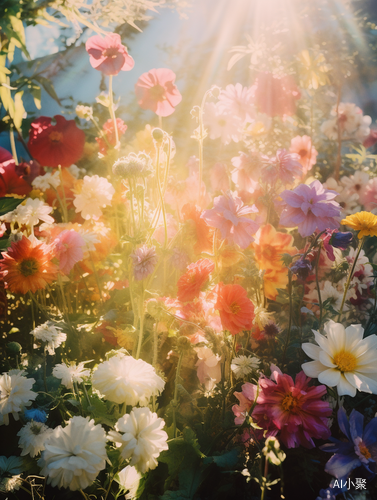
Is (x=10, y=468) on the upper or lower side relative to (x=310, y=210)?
lower

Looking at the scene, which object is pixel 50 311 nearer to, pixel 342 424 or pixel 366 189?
pixel 342 424

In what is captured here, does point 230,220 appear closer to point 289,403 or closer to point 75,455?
point 289,403

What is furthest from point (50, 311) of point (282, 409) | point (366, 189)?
point (366, 189)

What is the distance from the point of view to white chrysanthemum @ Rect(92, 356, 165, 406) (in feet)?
1.67

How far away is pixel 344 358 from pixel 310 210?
273mm

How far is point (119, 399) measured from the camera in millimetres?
509

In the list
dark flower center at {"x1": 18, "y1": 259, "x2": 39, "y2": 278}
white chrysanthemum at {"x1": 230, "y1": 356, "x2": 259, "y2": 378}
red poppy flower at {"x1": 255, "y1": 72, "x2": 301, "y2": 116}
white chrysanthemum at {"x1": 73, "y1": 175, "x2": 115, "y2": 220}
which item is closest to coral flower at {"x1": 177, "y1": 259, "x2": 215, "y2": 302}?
white chrysanthemum at {"x1": 230, "y1": 356, "x2": 259, "y2": 378}

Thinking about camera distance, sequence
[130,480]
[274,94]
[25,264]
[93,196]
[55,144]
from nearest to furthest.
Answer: [130,480]
[25,264]
[93,196]
[274,94]
[55,144]

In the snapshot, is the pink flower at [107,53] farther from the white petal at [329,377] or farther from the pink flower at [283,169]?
the white petal at [329,377]

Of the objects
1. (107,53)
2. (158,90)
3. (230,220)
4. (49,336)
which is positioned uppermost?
(107,53)

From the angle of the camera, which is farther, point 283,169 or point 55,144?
point 55,144

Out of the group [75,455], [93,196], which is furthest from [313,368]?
[93,196]

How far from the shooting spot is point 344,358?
1.95 feet

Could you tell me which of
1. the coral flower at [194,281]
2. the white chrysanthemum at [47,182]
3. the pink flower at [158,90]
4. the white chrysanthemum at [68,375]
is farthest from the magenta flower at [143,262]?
the white chrysanthemum at [47,182]
